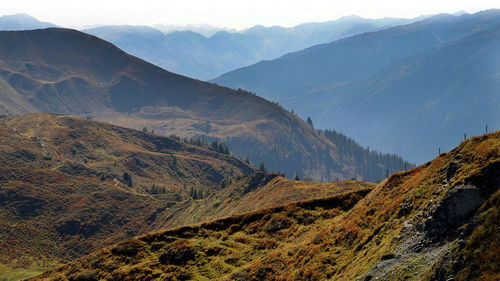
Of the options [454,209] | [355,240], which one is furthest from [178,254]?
[454,209]

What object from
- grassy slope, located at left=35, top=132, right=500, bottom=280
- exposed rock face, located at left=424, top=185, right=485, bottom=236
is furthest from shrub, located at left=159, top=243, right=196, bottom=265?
exposed rock face, located at left=424, top=185, right=485, bottom=236

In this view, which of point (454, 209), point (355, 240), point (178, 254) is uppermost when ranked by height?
point (454, 209)

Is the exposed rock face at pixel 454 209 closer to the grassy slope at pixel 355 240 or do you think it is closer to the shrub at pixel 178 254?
the grassy slope at pixel 355 240

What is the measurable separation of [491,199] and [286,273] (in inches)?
821

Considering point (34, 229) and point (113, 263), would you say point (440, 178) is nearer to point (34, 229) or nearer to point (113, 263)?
point (113, 263)

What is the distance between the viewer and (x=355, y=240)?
4069cm

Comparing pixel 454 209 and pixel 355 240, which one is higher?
pixel 454 209

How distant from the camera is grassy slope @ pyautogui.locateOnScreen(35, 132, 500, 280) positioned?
28031 millimetres

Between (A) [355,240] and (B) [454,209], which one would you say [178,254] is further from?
(B) [454,209]

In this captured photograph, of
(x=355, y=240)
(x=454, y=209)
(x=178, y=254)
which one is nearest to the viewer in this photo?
(x=454, y=209)

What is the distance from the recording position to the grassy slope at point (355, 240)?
28031 millimetres

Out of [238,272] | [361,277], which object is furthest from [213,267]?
[361,277]

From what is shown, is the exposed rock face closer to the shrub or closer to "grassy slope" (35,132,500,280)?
"grassy slope" (35,132,500,280)

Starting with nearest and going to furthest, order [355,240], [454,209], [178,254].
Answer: [454,209]
[355,240]
[178,254]
